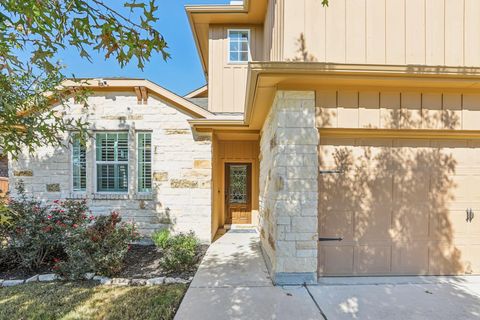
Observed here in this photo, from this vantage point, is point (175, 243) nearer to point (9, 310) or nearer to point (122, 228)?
point (122, 228)

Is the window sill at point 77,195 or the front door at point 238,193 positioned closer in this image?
the window sill at point 77,195

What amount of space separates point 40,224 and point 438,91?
23.3ft

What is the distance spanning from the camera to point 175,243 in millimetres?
5051

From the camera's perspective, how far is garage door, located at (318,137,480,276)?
409 cm

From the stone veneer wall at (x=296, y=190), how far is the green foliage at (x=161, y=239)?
286 cm

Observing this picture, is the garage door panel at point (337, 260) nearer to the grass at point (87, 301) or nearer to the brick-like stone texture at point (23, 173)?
the grass at point (87, 301)

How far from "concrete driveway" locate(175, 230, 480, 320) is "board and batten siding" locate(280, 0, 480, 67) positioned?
335 cm

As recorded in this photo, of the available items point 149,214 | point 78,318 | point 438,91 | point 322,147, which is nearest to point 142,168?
point 149,214

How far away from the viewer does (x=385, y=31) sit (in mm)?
3928

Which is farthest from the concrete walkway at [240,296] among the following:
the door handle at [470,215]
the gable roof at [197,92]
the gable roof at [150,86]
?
the gable roof at [197,92]

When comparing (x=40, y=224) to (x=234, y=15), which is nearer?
(x=40, y=224)

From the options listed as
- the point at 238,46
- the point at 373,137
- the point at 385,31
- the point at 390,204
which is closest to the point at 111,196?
the point at 238,46

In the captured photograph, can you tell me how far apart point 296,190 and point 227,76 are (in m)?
4.58

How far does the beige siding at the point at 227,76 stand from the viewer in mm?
7277
